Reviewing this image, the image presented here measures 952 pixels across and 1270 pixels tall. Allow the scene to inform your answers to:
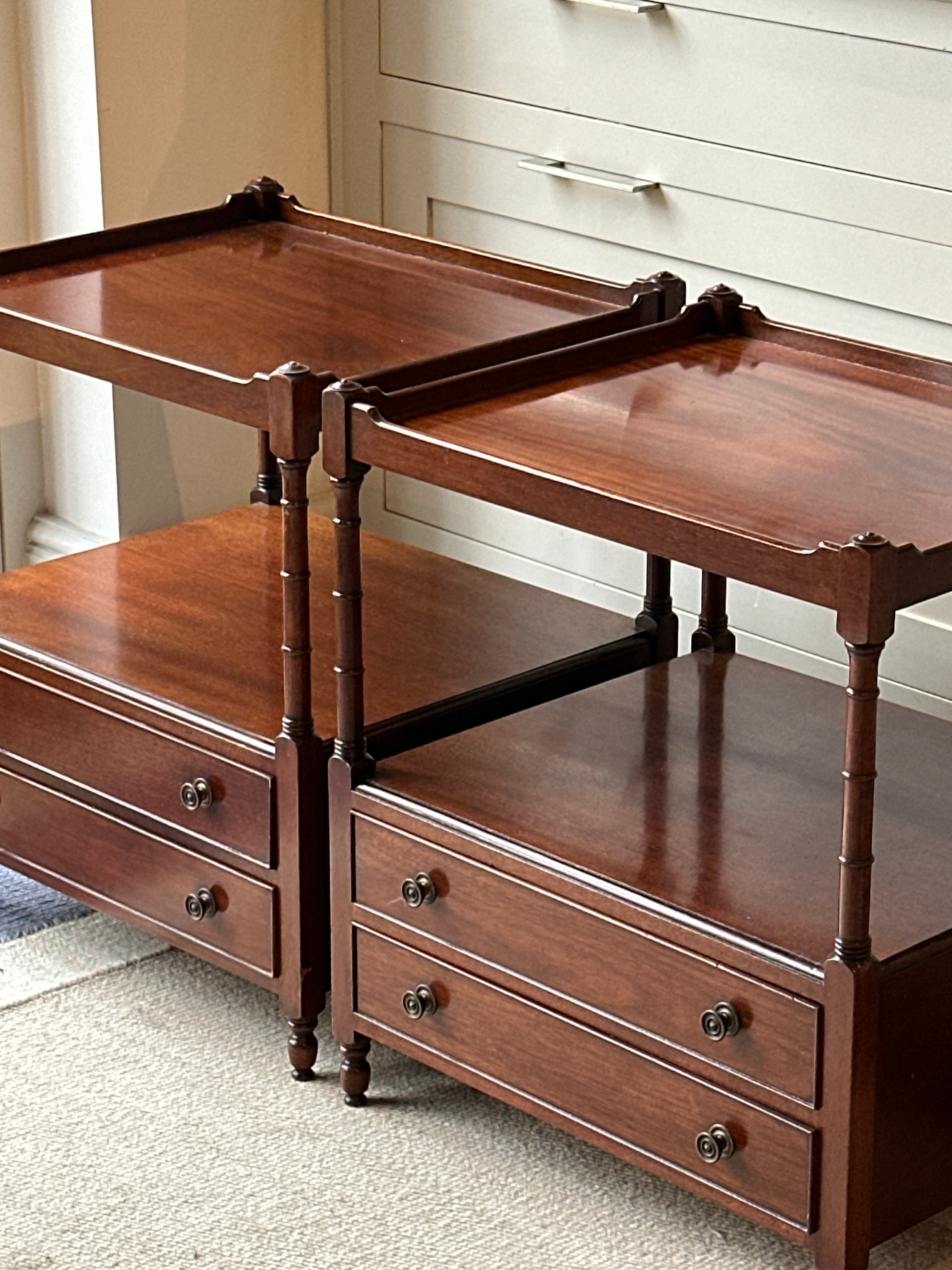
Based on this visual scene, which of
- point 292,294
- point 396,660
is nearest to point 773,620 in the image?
point 396,660

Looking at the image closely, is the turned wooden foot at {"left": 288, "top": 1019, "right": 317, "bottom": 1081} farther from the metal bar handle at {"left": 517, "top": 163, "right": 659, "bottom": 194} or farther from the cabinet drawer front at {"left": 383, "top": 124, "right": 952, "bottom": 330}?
the metal bar handle at {"left": 517, "top": 163, "right": 659, "bottom": 194}

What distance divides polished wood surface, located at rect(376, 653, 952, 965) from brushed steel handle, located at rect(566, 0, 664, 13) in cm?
92

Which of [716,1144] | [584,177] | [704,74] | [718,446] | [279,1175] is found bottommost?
[279,1175]

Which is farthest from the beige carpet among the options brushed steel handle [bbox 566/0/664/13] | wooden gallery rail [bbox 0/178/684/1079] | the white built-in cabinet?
brushed steel handle [bbox 566/0/664/13]

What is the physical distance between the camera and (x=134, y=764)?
2539 millimetres

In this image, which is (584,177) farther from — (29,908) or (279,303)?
(29,908)

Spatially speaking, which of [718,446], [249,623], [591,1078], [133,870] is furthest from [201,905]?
[718,446]

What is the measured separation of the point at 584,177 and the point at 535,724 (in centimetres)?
97

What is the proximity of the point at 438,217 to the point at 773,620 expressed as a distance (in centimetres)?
86

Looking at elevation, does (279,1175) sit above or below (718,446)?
below

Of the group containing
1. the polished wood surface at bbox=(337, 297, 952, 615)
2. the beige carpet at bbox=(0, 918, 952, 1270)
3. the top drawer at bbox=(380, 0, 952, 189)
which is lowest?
the beige carpet at bbox=(0, 918, 952, 1270)

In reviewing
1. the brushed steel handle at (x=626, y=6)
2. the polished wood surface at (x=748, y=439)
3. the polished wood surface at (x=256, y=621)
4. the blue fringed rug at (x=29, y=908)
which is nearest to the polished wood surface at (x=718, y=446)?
the polished wood surface at (x=748, y=439)

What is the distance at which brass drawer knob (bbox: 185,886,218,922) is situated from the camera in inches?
98.2

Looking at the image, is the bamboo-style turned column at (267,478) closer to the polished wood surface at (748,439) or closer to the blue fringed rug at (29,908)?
the blue fringed rug at (29,908)
